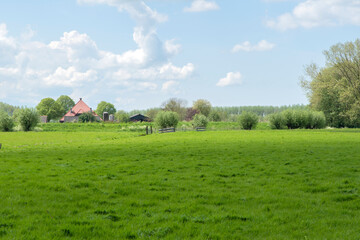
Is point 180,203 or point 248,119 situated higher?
point 248,119

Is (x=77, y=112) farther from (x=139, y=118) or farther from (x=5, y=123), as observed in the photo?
(x=5, y=123)

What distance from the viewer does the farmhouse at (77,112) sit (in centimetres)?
11069

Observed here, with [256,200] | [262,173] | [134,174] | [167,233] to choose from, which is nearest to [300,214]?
[256,200]

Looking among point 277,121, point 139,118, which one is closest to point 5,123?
point 277,121

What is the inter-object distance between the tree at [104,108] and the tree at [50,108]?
986 inches

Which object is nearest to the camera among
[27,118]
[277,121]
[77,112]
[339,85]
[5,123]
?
[339,85]

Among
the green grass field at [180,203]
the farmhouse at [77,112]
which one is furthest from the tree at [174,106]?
the green grass field at [180,203]

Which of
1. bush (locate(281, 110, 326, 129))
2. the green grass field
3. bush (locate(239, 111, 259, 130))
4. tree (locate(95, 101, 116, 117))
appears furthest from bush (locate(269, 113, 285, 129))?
tree (locate(95, 101, 116, 117))

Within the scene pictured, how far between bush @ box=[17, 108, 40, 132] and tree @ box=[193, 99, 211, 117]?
6720 cm

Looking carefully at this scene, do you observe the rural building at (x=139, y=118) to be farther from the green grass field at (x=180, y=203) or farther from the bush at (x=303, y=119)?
the green grass field at (x=180, y=203)

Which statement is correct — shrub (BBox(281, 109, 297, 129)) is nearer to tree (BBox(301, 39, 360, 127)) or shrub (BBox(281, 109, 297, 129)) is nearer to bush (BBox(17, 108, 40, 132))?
tree (BBox(301, 39, 360, 127))

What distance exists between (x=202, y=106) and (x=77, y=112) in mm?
49676

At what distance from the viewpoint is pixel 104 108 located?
475 ft

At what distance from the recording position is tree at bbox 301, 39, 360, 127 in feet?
175
